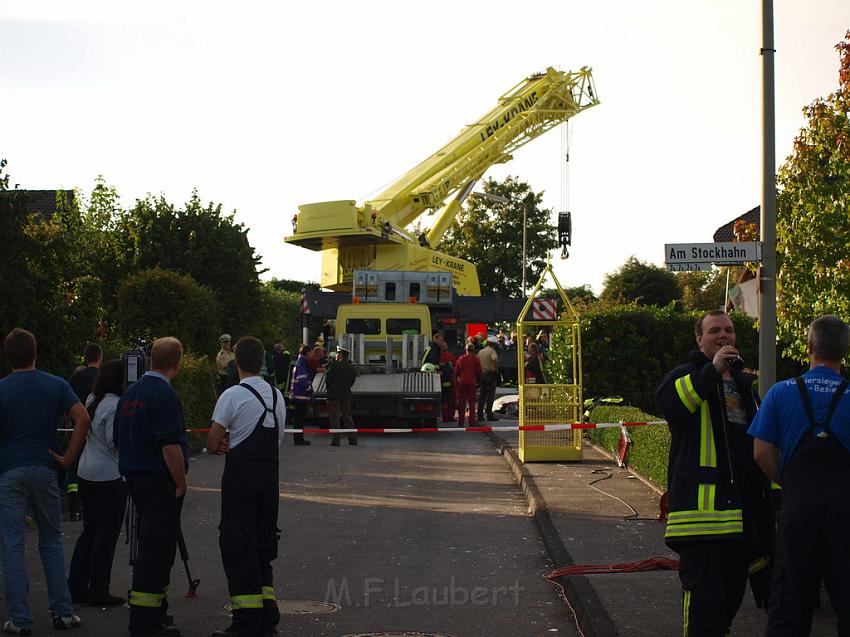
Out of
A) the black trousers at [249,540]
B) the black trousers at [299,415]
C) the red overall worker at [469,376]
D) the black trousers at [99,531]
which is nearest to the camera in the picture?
the black trousers at [249,540]

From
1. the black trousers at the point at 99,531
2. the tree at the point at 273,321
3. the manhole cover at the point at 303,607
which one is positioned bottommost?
the manhole cover at the point at 303,607

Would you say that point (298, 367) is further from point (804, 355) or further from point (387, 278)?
point (804, 355)

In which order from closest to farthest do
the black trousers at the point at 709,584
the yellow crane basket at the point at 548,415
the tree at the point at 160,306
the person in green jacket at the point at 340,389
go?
the black trousers at the point at 709,584 < the yellow crane basket at the point at 548,415 < the person in green jacket at the point at 340,389 < the tree at the point at 160,306

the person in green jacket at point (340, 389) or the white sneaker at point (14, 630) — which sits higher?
the person in green jacket at point (340, 389)

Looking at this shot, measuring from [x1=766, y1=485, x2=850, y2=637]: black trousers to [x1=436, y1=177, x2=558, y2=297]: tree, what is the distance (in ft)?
210

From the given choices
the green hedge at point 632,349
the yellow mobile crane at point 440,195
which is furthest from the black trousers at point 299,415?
the yellow mobile crane at point 440,195

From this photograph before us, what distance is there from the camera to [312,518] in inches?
507

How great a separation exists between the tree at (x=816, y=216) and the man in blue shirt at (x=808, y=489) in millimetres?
12128

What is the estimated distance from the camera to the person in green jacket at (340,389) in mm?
21109

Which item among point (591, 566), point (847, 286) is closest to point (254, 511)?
point (591, 566)

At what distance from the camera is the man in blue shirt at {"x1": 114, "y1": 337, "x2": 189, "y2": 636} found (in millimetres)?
7223

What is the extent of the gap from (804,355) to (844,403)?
47.3ft

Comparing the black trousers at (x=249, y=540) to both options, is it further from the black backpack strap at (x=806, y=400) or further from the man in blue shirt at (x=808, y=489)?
the black backpack strap at (x=806, y=400)

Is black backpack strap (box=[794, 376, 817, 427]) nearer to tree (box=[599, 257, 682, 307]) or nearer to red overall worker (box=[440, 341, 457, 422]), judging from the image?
red overall worker (box=[440, 341, 457, 422])
